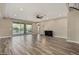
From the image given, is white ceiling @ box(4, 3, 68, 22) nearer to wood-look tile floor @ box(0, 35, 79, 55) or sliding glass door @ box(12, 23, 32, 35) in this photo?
sliding glass door @ box(12, 23, 32, 35)

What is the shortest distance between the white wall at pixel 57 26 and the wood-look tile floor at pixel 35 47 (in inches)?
5.5

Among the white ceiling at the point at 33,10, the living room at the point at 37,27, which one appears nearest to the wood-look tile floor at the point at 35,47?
the living room at the point at 37,27

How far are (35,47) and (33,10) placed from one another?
2.79 feet

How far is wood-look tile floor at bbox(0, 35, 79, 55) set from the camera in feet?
7.98

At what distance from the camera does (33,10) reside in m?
2.54

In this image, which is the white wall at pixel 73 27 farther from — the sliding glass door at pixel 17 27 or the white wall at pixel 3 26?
the white wall at pixel 3 26

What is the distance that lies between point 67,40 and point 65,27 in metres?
0.30

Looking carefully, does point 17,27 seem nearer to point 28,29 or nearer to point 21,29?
point 21,29

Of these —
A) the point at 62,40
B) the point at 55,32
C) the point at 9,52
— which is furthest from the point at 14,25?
the point at 62,40

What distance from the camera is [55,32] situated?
2.60m

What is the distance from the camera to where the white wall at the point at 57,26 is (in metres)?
2.51

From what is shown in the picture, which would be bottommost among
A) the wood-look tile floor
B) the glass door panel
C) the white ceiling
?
the wood-look tile floor

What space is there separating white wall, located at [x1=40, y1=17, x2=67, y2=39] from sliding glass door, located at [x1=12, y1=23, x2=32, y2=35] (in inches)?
12.4

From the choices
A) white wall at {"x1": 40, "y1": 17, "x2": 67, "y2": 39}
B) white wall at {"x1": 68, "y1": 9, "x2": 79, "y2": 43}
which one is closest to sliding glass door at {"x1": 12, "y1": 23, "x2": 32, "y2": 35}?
white wall at {"x1": 40, "y1": 17, "x2": 67, "y2": 39}
